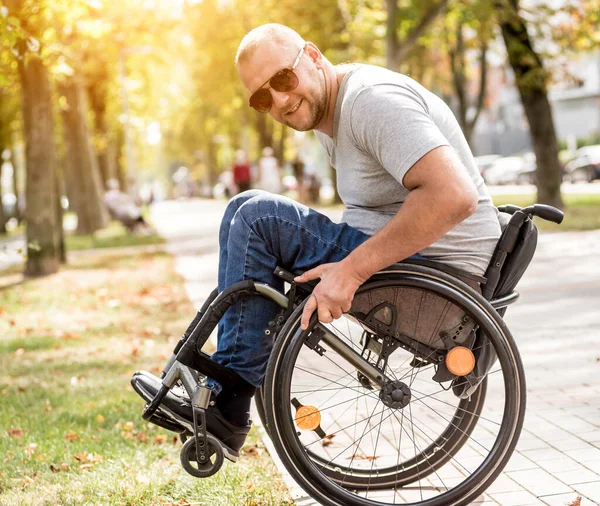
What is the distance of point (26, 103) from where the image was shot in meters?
14.3

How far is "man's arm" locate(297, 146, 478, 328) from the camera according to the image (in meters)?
2.92

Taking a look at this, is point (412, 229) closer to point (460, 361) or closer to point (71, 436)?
point (460, 361)

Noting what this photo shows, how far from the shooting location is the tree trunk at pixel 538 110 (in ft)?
59.0

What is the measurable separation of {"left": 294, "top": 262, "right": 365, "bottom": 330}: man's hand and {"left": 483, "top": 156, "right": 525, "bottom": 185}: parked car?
46.2m

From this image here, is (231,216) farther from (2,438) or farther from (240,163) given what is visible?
(240,163)

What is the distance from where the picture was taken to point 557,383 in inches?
206

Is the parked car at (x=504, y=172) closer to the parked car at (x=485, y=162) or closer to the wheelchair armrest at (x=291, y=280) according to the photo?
the parked car at (x=485, y=162)

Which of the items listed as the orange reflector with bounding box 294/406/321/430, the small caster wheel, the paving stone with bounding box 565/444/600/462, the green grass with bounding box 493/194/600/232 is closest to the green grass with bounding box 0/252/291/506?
the small caster wheel

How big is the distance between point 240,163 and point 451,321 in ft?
91.3

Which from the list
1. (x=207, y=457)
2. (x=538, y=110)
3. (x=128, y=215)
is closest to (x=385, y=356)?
(x=207, y=457)

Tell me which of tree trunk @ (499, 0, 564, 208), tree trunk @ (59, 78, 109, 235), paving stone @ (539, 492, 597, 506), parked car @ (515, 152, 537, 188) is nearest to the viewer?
paving stone @ (539, 492, 597, 506)

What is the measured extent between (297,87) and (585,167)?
1459 inches

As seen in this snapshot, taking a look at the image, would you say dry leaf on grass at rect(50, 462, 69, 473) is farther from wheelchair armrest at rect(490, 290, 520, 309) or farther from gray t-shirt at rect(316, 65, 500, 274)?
wheelchair armrest at rect(490, 290, 520, 309)

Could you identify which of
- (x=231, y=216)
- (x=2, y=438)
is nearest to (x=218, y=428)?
(x=231, y=216)
